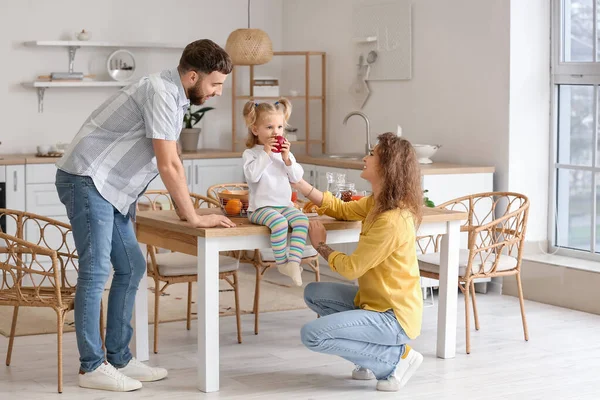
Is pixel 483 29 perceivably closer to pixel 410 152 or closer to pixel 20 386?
pixel 410 152

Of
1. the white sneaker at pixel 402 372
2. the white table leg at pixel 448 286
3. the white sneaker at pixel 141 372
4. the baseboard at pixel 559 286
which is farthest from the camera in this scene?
the baseboard at pixel 559 286

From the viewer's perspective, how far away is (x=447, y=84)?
614cm

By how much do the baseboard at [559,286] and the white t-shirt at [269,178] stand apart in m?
2.26

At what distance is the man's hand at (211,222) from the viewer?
11.8ft

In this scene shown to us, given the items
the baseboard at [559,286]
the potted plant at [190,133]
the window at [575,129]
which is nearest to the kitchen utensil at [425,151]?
the window at [575,129]

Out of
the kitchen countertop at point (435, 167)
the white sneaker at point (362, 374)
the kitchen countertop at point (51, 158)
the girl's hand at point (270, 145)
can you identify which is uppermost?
the girl's hand at point (270, 145)

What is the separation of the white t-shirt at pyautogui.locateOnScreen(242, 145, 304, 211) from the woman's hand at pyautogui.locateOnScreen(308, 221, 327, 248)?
0.44ft

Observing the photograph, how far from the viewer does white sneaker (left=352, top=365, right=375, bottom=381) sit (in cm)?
392

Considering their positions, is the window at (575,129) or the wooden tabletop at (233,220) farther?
the window at (575,129)

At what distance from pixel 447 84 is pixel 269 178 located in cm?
272

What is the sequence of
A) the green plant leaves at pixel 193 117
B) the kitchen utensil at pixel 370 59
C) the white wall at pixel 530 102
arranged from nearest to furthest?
the white wall at pixel 530 102, the kitchen utensil at pixel 370 59, the green plant leaves at pixel 193 117

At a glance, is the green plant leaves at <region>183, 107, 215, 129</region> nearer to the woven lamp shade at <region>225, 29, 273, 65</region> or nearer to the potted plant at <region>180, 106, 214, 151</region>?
the potted plant at <region>180, 106, 214, 151</region>

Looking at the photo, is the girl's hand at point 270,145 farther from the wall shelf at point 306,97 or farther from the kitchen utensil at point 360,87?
the wall shelf at point 306,97

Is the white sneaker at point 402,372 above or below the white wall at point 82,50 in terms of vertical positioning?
below
